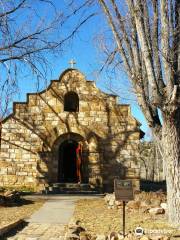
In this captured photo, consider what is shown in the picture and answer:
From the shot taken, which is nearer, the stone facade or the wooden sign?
the wooden sign

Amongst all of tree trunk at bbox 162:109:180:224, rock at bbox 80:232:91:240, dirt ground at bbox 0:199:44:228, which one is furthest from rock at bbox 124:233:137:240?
dirt ground at bbox 0:199:44:228

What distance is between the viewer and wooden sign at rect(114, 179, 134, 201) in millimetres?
8773

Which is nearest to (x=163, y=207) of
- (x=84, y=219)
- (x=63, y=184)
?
(x=84, y=219)

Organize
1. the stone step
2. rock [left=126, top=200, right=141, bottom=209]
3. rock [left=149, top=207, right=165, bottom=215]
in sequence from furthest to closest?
1. the stone step
2. rock [left=126, top=200, right=141, bottom=209]
3. rock [left=149, top=207, right=165, bottom=215]

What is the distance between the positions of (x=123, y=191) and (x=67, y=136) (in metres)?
10.8

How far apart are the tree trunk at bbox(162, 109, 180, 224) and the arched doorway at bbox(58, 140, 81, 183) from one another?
408 inches

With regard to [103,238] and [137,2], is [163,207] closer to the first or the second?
[103,238]

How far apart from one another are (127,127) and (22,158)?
5.56 meters

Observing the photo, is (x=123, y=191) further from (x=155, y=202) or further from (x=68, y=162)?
(x=68, y=162)

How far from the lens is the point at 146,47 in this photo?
9852mm

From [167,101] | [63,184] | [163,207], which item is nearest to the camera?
[167,101]

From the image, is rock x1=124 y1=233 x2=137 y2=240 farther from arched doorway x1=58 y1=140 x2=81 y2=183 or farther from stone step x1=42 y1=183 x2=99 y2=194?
arched doorway x1=58 y1=140 x2=81 y2=183

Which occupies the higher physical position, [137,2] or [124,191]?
[137,2]

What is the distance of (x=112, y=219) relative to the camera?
10.4m
